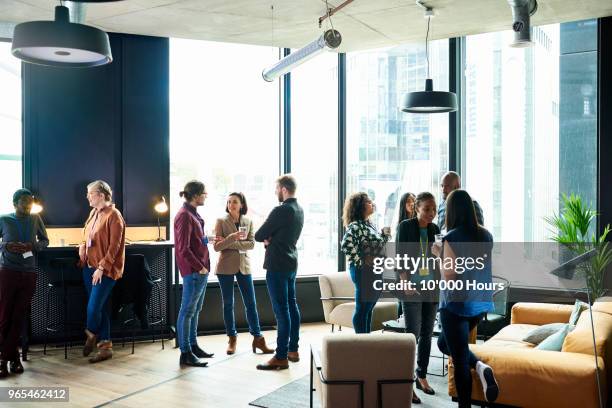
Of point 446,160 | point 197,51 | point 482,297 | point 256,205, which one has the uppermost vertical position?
point 197,51

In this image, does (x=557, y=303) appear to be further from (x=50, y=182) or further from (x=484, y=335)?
(x=50, y=182)

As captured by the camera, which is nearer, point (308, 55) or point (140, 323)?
point (308, 55)

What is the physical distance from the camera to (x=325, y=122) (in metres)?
7.88

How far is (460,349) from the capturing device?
412cm

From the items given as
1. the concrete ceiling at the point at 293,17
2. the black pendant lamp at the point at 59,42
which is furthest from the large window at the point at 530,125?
the black pendant lamp at the point at 59,42

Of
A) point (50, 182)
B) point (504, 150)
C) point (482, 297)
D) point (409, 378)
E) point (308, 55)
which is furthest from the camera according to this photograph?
point (504, 150)

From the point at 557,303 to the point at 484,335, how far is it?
2.69 ft

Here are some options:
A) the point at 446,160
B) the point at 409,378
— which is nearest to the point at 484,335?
the point at 446,160

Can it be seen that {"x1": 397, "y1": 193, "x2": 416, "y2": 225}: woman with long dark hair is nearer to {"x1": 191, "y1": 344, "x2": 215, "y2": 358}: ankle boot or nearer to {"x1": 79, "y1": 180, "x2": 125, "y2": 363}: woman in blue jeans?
{"x1": 191, "y1": 344, "x2": 215, "y2": 358}: ankle boot

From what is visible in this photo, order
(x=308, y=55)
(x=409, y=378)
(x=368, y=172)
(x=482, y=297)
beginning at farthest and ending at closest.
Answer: (x=368, y=172)
(x=308, y=55)
(x=482, y=297)
(x=409, y=378)

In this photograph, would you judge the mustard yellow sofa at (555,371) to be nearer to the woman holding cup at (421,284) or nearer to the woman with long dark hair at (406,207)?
the woman holding cup at (421,284)

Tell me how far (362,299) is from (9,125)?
3963mm

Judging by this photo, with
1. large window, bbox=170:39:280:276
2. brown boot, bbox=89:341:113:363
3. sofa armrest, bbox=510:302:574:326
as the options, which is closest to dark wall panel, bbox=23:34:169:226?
large window, bbox=170:39:280:276

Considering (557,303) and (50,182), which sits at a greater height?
(50,182)
